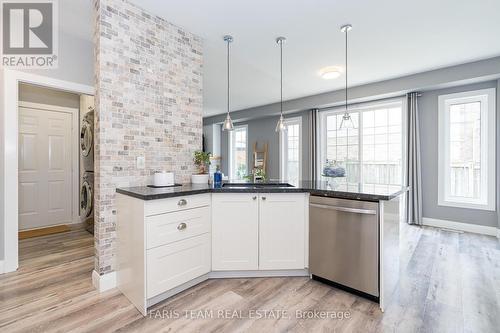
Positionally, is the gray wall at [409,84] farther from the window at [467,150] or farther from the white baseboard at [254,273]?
the white baseboard at [254,273]

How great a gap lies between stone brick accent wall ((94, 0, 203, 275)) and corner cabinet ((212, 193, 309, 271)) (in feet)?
2.76

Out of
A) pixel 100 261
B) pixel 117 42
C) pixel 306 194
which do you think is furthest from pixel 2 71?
pixel 306 194

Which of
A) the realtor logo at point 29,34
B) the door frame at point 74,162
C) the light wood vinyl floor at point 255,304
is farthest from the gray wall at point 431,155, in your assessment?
the door frame at point 74,162

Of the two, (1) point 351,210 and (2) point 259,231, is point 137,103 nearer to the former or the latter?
(2) point 259,231

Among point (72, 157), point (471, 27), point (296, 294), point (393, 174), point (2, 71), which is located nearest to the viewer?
point (296, 294)

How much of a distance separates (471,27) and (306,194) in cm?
285

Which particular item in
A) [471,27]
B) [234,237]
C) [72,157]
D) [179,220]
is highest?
[471,27]

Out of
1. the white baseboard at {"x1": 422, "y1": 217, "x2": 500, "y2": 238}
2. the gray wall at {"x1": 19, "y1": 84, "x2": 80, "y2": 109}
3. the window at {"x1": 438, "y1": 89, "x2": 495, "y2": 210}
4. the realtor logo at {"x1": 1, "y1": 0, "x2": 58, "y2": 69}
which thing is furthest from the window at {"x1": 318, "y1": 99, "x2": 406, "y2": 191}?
the gray wall at {"x1": 19, "y1": 84, "x2": 80, "y2": 109}

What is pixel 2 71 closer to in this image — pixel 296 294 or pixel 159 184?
pixel 159 184

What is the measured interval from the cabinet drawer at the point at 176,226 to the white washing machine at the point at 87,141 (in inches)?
118

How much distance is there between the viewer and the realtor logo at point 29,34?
245cm

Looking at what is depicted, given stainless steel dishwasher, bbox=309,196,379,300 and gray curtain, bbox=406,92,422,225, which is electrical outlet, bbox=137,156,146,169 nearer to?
stainless steel dishwasher, bbox=309,196,379,300

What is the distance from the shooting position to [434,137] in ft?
14.4

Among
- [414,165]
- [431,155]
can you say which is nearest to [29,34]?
[414,165]
